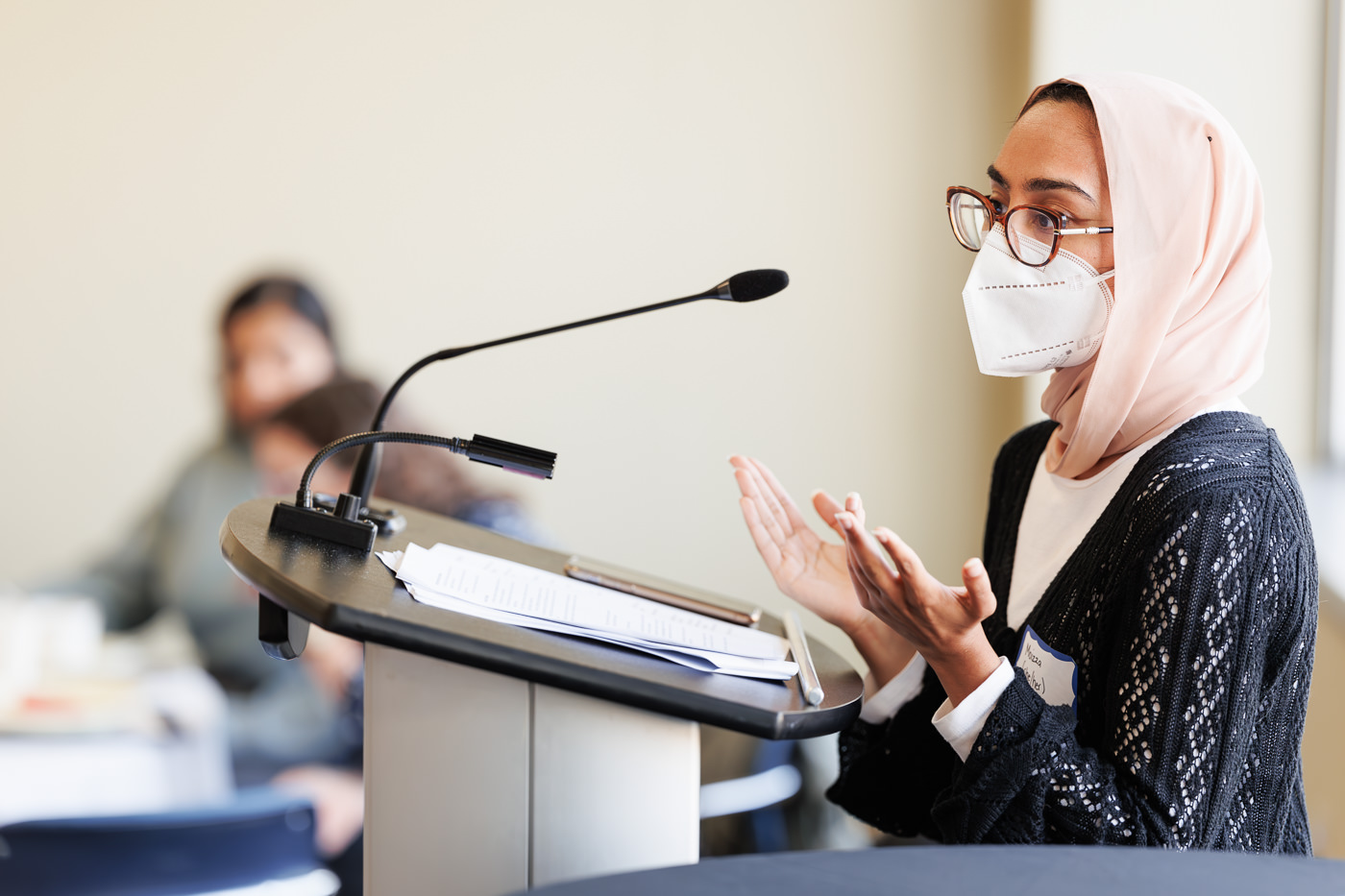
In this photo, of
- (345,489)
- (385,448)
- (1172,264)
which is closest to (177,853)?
(345,489)

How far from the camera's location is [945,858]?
0.56m

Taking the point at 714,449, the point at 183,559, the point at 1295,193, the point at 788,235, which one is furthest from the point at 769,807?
the point at 1295,193

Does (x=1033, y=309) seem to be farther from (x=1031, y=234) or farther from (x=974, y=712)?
(x=974, y=712)

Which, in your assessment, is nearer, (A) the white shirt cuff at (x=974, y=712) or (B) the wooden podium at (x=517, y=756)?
(B) the wooden podium at (x=517, y=756)

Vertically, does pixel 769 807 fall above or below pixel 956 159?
below

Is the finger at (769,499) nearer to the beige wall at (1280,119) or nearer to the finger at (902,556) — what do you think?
the finger at (902,556)

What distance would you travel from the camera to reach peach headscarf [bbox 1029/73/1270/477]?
3.57ft

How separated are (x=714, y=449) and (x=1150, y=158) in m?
1.60

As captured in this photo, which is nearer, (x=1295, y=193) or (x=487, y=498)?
(x=1295, y=193)

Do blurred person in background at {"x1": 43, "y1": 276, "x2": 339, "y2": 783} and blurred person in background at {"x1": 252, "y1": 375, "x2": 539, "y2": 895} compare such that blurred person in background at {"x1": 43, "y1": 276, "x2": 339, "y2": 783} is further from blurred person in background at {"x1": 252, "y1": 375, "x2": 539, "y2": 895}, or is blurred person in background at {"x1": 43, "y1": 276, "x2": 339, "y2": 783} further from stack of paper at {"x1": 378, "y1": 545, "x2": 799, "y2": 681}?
stack of paper at {"x1": 378, "y1": 545, "x2": 799, "y2": 681}

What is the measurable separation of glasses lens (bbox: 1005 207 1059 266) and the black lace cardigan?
243mm

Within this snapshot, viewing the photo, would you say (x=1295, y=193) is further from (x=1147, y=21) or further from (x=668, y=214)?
(x=668, y=214)

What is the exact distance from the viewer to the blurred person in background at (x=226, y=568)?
2588mm

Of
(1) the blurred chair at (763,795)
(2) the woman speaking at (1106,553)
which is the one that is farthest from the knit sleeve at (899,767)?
(1) the blurred chair at (763,795)
